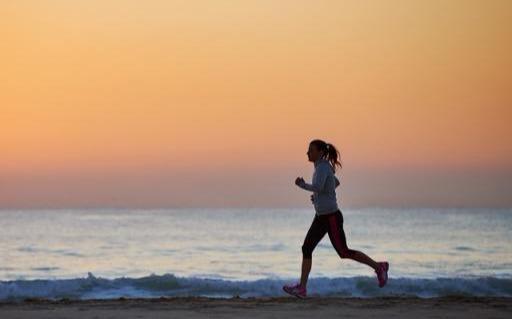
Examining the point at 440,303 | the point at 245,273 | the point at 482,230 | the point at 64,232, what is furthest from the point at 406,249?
the point at 440,303

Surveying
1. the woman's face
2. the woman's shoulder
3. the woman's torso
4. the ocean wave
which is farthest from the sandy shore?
the ocean wave

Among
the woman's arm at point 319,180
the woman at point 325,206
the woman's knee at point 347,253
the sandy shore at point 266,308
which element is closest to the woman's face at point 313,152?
the woman at point 325,206

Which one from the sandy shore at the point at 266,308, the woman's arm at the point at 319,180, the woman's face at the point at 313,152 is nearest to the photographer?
the sandy shore at the point at 266,308

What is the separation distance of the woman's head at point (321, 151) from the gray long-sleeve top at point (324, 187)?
0.07m

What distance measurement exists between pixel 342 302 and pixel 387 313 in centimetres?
112

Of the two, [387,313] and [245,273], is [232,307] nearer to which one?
[387,313]

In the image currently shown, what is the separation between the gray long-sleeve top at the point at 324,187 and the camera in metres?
11.2

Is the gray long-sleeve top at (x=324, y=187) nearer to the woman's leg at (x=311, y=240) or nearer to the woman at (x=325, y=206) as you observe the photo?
the woman at (x=325, y=206)

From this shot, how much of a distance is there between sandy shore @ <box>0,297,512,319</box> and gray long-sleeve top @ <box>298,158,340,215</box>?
4.13 ft

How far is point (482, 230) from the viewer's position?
6125 cm

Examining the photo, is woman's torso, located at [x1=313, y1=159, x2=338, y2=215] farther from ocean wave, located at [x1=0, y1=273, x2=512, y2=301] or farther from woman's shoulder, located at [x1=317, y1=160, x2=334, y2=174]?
ocean wave, located at [x1=0, y1=273, x2=512, y2=301]

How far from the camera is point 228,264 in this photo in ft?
109

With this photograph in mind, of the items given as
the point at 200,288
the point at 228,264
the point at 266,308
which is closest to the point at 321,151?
the point at 266,308

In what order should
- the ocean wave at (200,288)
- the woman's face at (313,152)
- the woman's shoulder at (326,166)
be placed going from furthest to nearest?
the ocean wave at (200,288) → the woman's face at (313,152) → the woman's shoulder at (326,166)
